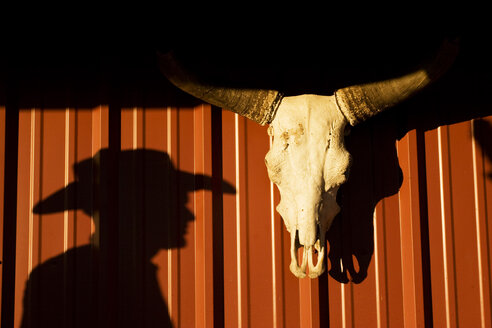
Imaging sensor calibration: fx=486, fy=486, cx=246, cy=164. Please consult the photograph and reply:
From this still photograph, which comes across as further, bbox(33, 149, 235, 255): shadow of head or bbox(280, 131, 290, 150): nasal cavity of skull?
bbox(33, 149, 235, 255): shadow of head

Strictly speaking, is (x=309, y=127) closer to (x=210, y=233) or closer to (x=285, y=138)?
(x=285, y=138)

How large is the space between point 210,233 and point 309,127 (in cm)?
100

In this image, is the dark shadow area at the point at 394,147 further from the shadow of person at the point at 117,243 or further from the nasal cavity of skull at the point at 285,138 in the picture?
the shadow of person at the point at 117,243

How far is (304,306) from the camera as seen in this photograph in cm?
335

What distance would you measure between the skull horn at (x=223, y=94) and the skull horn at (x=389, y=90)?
0.45 metres

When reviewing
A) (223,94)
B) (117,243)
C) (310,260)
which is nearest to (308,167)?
(310,260)

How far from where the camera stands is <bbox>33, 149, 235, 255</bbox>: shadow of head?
10.9 ft

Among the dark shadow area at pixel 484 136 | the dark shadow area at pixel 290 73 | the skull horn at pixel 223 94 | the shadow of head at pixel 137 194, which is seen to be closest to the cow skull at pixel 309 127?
the skull horn at pixel 223 94

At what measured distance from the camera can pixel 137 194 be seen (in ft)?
11.1

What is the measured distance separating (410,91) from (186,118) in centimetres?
154

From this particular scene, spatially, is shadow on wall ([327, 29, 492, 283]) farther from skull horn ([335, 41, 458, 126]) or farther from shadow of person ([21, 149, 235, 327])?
shadow of person ([21, 149, 235, 327])

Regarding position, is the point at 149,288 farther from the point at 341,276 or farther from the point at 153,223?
the point at 341,276

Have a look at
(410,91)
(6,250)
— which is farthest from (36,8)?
(410,91)

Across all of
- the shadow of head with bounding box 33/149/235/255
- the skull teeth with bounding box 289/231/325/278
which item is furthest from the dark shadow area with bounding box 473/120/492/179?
the shadow of head with bounding box 33/149/235/255
